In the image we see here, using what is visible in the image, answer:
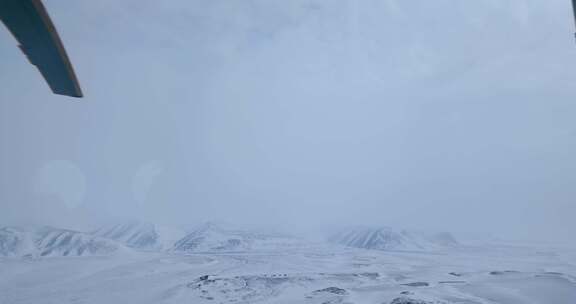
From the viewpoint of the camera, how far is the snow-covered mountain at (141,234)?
2884 inches

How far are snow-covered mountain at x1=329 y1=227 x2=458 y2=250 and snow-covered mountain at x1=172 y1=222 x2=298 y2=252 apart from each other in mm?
15745

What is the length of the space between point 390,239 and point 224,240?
41.9 m

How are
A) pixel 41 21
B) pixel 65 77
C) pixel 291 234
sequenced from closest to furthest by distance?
pixel 41 21 → pixel 65 77 → pixel 291 234

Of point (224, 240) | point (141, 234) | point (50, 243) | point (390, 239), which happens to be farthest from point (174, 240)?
point (390, 239)

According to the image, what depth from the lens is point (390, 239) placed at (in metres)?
81.9

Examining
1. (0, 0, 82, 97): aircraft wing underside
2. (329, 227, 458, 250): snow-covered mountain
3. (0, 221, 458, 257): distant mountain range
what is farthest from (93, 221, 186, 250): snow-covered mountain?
(0, 0, 82, 97): aircraft wing underside

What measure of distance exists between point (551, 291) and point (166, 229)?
77.3m

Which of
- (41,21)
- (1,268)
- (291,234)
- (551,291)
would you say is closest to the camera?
(41,21)

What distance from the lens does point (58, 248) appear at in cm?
5581

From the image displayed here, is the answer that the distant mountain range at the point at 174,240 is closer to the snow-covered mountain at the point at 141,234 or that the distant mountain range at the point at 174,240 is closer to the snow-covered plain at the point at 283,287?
the snow-covered mountain at the point at 141,234

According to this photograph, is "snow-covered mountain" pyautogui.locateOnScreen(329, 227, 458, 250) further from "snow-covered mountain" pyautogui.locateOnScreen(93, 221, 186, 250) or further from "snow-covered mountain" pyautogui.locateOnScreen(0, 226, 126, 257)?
"snow-covered mountain" pyautogui.locateOnScreen(0, 226, 126, 257)

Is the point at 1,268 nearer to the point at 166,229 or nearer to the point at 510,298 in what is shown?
the point at 166,229

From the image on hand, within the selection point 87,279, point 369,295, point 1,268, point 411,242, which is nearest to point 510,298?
point 369,295

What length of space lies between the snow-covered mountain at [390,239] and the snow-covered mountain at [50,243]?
55357 mm
